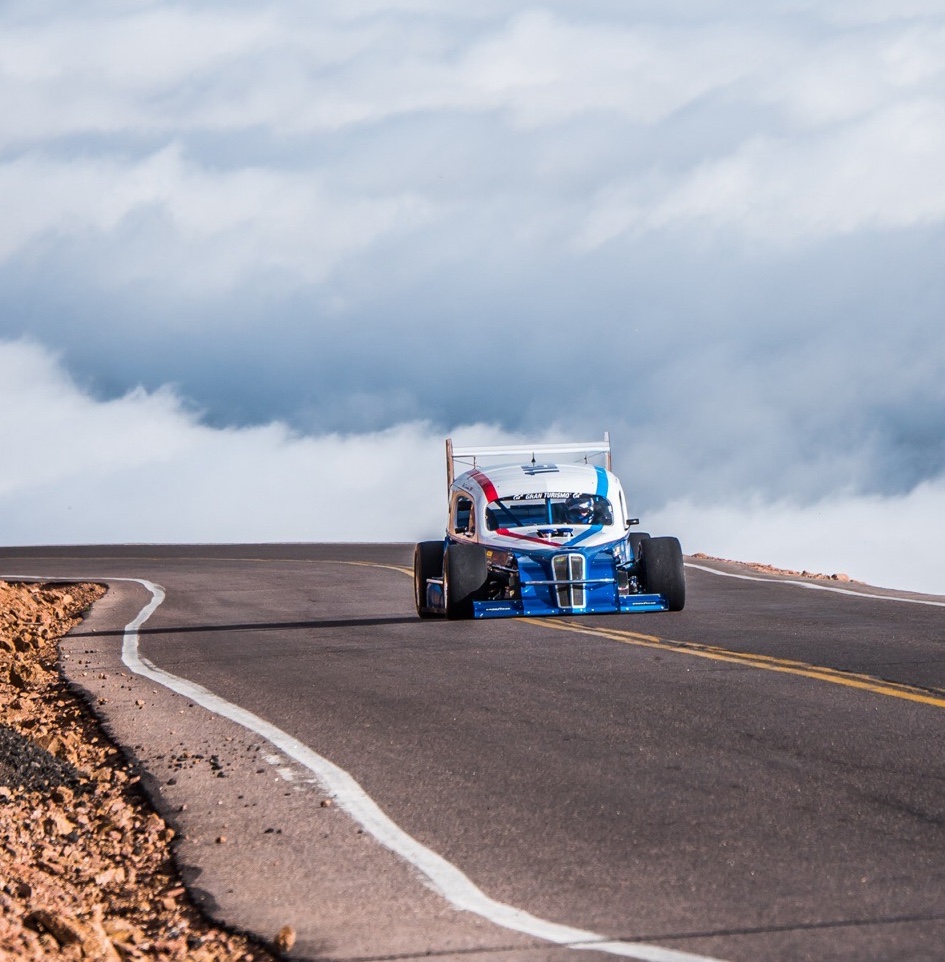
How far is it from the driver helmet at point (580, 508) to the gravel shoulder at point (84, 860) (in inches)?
324

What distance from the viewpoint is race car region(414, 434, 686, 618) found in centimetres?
1731

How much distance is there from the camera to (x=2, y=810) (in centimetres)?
761

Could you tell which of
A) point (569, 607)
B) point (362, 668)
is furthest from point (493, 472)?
point (362, 668)

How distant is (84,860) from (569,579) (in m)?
10.8

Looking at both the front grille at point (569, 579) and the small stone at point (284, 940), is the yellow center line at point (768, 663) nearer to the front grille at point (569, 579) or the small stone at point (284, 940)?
the front grille at point (569, 579)

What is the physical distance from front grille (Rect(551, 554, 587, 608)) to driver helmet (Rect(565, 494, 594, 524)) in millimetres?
1027

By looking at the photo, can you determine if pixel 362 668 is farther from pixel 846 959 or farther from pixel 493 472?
pixel 846 959

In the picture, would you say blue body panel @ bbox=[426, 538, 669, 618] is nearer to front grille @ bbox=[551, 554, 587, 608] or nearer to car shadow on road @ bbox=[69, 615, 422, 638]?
front grille @ bbox=[551, 554, 587, 608]

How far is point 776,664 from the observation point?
1227 centimetres

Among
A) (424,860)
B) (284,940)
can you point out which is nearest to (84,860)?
(424,860)

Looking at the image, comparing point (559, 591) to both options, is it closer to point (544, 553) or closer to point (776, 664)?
point (544, 553)

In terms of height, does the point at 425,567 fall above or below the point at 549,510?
below

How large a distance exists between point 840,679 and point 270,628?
30.4 ft

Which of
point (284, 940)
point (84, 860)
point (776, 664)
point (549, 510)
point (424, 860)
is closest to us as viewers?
point (284, 940)
